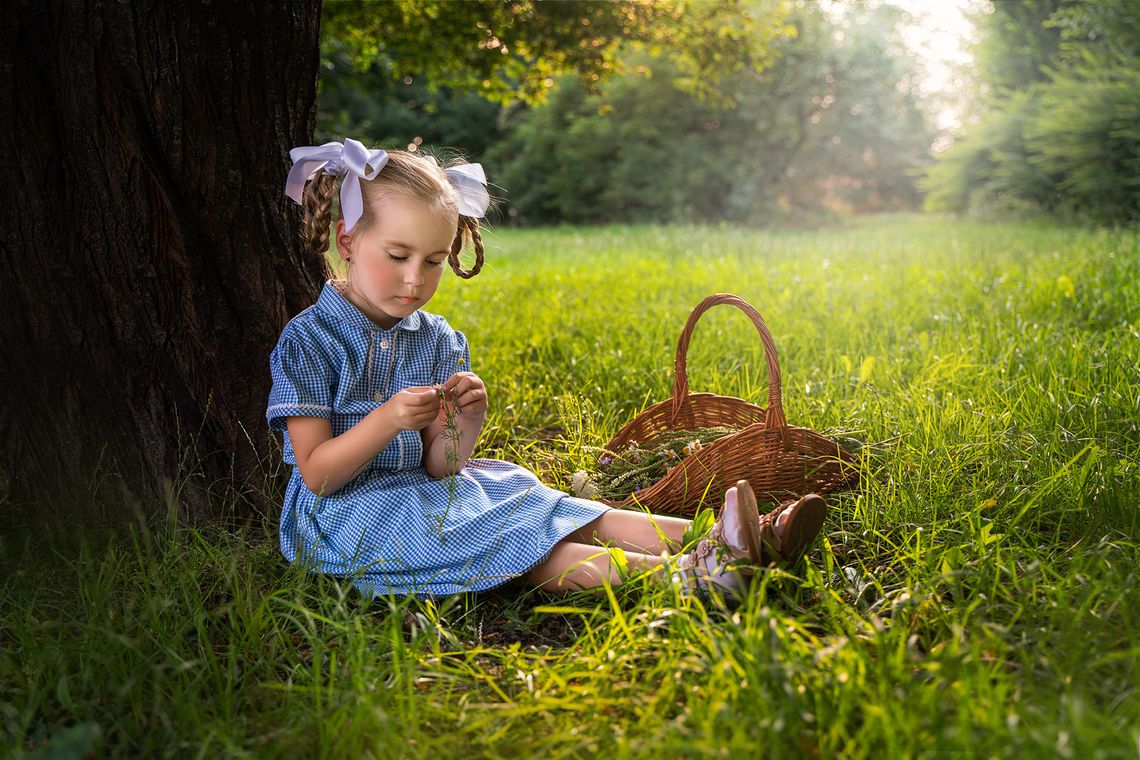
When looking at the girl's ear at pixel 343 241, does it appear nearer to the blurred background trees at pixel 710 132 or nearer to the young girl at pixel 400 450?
the young girl at pixel 400 450

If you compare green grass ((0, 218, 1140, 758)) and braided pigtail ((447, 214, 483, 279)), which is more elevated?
braided pigtail ((447, 214, 483, 279))

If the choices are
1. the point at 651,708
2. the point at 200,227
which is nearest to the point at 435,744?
the point at 651,708

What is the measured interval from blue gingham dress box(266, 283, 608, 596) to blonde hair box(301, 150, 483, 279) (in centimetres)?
18

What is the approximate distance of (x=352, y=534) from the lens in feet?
7.07

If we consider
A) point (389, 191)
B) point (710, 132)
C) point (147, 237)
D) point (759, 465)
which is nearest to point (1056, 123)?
point (710, 132)

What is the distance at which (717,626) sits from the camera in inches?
65.9

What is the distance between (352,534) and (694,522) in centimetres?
85

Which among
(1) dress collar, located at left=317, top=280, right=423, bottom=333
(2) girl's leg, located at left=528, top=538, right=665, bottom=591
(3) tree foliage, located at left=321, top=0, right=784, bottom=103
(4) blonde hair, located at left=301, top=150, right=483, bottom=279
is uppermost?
(3) tree foliage, located at left=321, top=0, right=784, bottom=103

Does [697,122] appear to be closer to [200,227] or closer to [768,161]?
[768,161]

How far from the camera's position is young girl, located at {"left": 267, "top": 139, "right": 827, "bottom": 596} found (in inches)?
81.8

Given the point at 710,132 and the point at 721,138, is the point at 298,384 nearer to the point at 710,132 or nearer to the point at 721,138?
the point at 721,138

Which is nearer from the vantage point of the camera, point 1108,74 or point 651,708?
point 651,708

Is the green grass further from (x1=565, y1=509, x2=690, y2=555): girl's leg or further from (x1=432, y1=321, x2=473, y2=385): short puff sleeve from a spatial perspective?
(x1=432, y1=321, x2=473, y2=385): short puff sleeve

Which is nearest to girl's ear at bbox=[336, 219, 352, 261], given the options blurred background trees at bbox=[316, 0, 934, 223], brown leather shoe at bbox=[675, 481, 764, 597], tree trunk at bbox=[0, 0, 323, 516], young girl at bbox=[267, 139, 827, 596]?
young girl at bbox=[267, 139, 827, 596]
